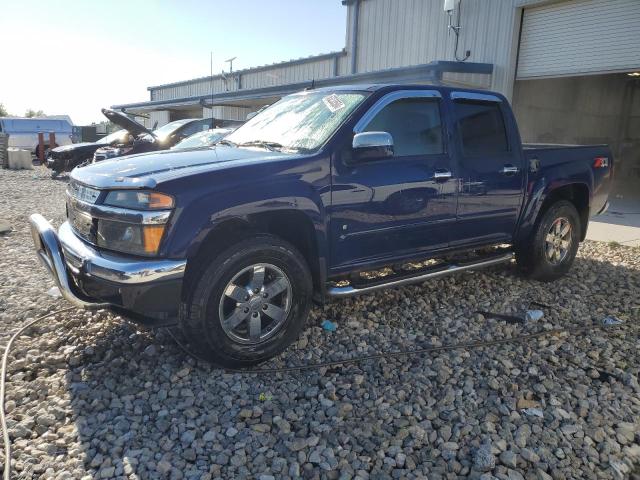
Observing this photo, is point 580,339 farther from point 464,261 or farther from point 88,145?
point 88,145

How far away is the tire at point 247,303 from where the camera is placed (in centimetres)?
306

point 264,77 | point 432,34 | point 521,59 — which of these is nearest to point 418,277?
point 521,59

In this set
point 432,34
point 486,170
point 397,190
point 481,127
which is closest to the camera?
point 397,190

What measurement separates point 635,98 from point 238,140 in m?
20.0

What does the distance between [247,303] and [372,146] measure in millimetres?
1400

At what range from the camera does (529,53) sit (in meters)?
11.5

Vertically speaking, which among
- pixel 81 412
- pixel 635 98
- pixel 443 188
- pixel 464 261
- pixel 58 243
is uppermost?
pixel 635 98

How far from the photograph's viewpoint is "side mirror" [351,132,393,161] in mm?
3406

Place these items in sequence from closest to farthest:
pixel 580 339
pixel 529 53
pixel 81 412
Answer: pixel 81 412 → pixel 580 339 → pixel 529 53

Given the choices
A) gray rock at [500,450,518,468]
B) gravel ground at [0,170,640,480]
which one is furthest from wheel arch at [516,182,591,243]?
gray rock at [500,450,518,468]

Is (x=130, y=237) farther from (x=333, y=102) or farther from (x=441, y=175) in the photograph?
(x=441, y=175)

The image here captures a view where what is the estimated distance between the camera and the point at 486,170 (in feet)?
14.6

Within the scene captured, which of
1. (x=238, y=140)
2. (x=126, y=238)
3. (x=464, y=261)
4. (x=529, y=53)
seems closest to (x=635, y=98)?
(x=529, y=53)

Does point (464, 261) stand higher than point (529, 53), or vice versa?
point (529, 53)
